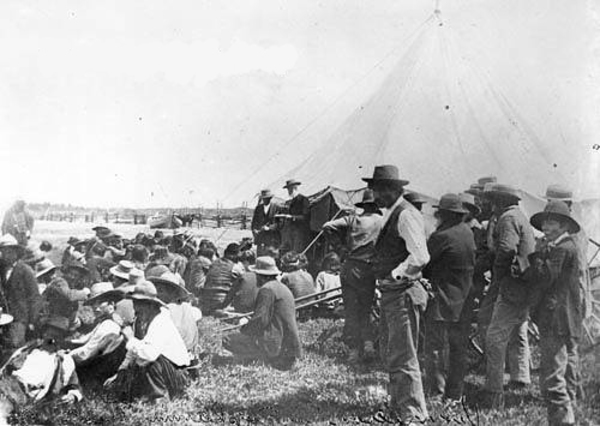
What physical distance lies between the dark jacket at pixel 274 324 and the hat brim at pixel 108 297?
61.3 inches

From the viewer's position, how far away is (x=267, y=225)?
41.1 ft

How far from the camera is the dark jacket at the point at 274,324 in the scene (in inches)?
250

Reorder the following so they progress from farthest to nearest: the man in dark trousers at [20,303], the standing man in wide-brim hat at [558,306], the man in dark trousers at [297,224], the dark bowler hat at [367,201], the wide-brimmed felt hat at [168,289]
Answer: the man in dark trousers at [297,224], the dark bowler hat at [367,201], the wide-brimmed felt hat at [168,289], the man in dark trousers at [20,303], the standing man in wide-brim hat at [558,306]

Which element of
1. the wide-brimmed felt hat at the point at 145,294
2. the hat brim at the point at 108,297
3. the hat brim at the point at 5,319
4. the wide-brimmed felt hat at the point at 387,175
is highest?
the wide-brimmed felt hat at the point at 387,175

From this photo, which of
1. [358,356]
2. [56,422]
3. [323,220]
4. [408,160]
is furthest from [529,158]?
[56,422]

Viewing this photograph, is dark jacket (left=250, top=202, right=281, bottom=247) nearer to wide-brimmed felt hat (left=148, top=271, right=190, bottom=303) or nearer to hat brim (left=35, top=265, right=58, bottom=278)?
hat brim (left=35, top=265, right=58, bottom=278)

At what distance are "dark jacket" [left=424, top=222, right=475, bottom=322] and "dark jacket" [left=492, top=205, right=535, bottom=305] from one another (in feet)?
1.01

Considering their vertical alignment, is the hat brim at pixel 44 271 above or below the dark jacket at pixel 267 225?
below

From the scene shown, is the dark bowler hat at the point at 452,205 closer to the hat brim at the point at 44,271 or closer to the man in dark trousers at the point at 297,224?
the hat brim at the point at 44,271

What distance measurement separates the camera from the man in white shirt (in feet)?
16.3

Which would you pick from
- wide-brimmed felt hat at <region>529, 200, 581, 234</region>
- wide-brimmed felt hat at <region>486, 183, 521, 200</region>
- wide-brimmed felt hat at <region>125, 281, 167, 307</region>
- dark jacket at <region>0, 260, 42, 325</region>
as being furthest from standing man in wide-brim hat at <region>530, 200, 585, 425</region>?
dark jacket at <region>0, 260, 42, 325</region>

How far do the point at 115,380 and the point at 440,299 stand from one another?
127 inches

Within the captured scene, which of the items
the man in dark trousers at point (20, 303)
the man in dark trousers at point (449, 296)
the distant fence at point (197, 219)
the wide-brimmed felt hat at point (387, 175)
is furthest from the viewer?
the distant fence at point (197, 219)

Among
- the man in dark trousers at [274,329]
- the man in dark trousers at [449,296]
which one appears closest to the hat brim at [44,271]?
the man in dark trousers at [274,329]
